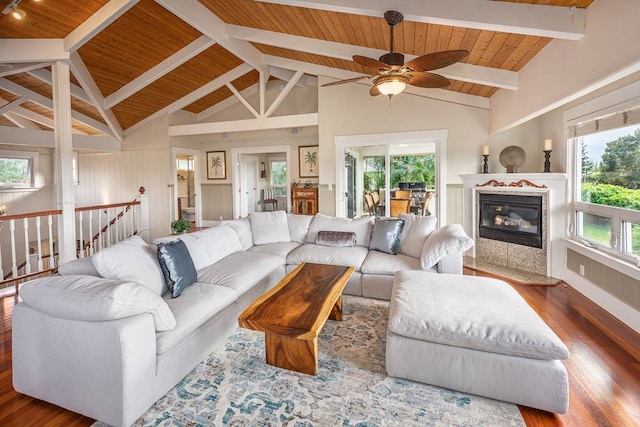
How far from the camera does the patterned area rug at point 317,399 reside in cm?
171

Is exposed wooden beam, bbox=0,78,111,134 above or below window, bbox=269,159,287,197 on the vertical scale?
above

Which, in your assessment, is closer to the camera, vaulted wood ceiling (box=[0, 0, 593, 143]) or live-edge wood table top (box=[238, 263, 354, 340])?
live-edge wood table top (box=[238, 263, 354, 340])

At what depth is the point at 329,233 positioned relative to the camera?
4102 millimetres

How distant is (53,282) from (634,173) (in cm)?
462

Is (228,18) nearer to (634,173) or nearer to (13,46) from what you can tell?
(13,46)

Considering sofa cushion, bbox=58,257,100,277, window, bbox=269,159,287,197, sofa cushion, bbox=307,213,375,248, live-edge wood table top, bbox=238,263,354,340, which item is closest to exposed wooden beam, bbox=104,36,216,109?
sofa cushion, bbox=307,213,375,248

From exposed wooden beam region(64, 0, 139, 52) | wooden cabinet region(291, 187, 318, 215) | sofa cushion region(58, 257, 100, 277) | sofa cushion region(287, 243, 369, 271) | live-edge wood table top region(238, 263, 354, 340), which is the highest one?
exposed wooden beam region(64, 0, 139, 52)

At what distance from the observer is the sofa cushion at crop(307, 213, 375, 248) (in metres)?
4.11

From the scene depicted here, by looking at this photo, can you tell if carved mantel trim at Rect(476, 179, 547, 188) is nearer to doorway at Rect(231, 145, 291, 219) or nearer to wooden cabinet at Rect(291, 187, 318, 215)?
wooden cabinet at Rect(291, 187, 318, 215)

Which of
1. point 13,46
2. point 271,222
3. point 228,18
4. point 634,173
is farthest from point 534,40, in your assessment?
point 13,46

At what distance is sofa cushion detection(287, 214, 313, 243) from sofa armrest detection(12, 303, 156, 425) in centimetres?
276

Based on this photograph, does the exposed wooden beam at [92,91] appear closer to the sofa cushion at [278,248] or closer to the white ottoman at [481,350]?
the sofa cushion at [278,248]

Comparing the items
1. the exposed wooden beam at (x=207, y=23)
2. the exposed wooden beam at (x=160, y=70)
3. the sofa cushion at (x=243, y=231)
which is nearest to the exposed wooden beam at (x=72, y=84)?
the exposed wooden beam at (x=160, y=70)

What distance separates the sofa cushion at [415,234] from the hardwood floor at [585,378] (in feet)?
4.33
